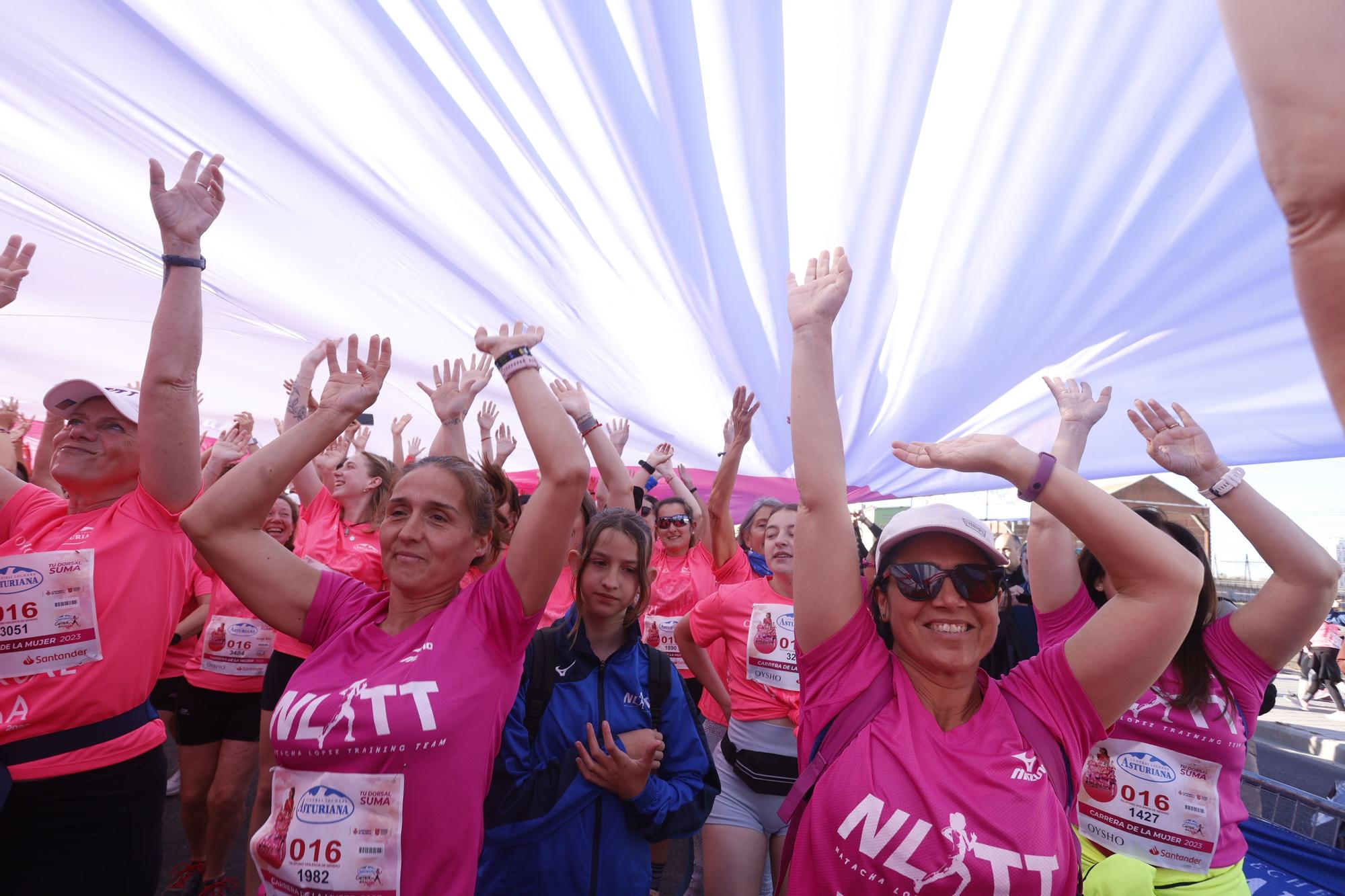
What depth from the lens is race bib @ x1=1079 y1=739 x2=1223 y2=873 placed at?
77.8 inches

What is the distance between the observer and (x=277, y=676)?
2955 millimetres

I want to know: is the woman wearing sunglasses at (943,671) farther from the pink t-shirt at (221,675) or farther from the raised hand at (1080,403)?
the pink t-shirt at (221,675)

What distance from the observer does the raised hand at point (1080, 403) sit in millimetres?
2281

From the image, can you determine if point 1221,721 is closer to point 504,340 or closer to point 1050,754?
point 1050,754

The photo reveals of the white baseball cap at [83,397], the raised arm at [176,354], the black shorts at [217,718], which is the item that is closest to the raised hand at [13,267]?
the white baseball cap at [83,397]

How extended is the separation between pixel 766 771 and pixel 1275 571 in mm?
1883

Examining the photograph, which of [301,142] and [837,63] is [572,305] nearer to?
[301,142]

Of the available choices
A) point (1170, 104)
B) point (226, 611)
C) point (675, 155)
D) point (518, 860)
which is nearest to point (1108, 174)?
point (1170, 104)

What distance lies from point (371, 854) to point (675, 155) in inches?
89.3

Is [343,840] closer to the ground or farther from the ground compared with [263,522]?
closer to the ground

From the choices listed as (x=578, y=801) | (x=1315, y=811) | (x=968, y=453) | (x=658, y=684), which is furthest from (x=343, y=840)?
(x=1315, y=811)

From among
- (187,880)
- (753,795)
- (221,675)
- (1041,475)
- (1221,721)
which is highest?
(1041,475)

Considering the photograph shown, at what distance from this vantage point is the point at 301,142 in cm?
242

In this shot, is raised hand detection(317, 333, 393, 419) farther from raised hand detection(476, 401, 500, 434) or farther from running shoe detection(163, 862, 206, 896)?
raised hand detection(476, 401, 500, 434)
